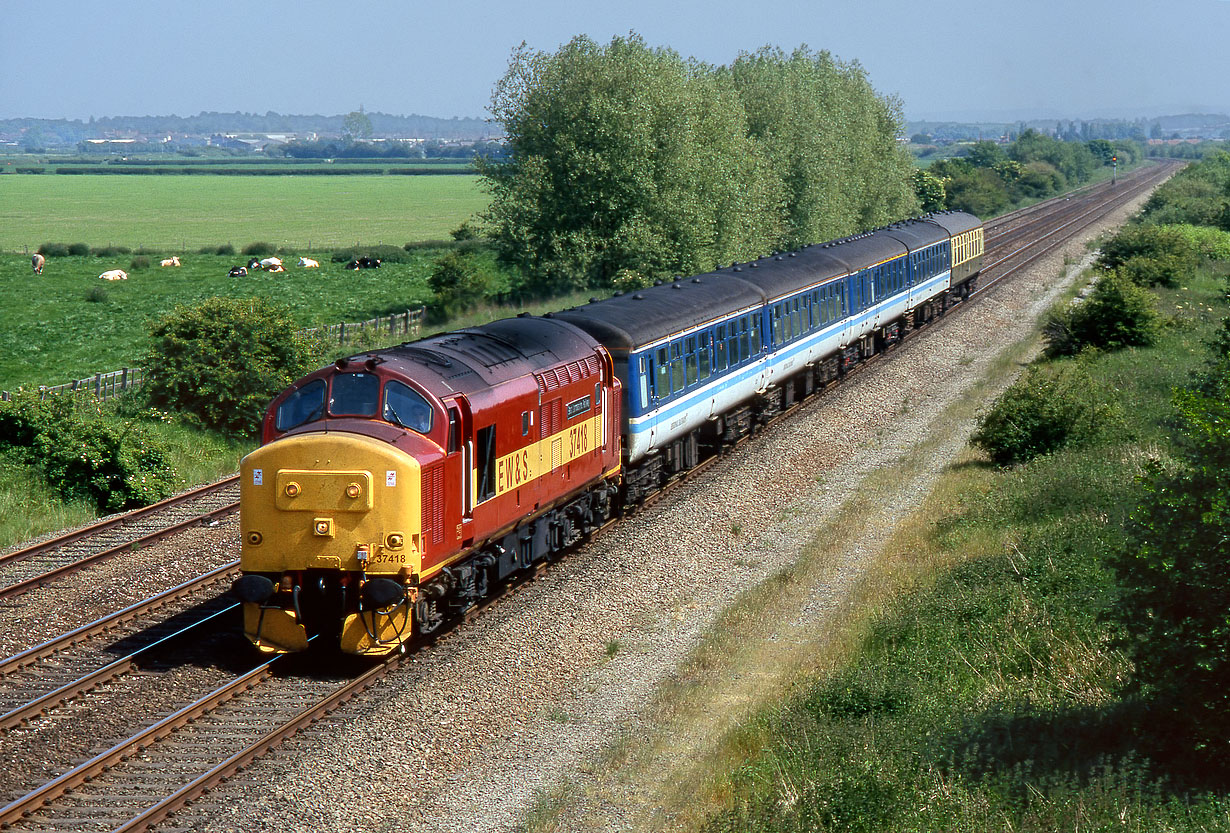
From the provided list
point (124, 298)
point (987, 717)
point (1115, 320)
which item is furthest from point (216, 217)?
point (987, 717)

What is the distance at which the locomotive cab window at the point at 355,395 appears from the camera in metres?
15.6

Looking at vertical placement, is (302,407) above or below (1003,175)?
below

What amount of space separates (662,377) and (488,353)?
275 inches

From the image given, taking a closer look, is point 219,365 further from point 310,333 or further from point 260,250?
point 260,250

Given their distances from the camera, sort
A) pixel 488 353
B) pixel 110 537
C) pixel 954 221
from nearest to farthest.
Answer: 1. pixel 488 353
2. pixel 110 537
3. pixel 954 221

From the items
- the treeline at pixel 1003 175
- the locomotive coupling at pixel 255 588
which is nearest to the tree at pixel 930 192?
the treeline at pixel 1003 175

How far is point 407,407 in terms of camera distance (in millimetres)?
15594

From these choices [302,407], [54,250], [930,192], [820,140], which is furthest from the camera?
[930,192]

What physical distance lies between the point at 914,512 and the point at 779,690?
378 inches

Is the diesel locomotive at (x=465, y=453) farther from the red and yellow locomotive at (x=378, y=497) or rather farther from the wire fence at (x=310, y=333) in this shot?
the wire fence at (x=310, y=333)

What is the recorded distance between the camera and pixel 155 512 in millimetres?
24438

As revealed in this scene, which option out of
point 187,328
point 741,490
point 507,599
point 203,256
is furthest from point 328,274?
point 507,599

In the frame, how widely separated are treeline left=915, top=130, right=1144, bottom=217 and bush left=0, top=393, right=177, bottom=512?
307ft

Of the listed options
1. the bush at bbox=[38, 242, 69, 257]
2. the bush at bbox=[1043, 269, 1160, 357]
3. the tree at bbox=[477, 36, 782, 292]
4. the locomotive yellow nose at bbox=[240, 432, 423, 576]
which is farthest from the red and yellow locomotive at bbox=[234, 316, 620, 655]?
the bush at bbox=[38, 242, 69, 257]
